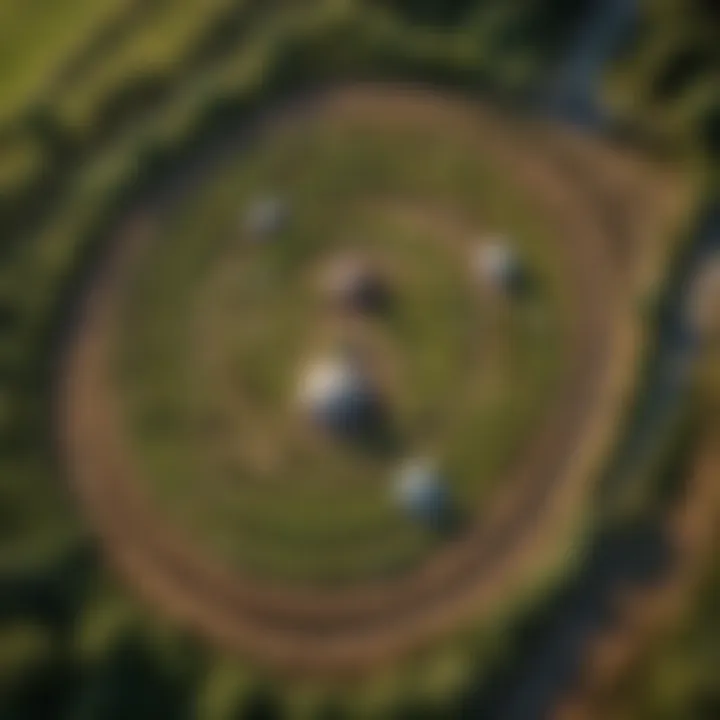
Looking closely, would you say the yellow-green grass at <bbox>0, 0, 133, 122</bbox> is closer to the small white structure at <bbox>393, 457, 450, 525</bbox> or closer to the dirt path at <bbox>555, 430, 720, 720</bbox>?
the small white structure at <bbox>393, 457, 450, 525</bbox>

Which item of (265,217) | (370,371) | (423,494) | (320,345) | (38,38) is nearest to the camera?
(423,494)

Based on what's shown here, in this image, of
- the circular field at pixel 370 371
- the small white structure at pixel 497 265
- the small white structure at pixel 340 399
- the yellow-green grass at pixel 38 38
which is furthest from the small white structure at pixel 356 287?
the yellow-green grass at pixel 38 38

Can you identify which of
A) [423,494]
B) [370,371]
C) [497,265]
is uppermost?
[497,265]

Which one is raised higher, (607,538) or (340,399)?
(340,399)

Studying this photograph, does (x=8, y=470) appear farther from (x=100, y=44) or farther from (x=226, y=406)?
(x=100, y=44)

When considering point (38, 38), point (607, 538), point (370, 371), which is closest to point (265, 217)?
point (370, 371)

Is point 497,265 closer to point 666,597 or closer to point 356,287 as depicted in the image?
point 356,287

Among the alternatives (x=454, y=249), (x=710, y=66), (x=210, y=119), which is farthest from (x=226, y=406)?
(x=710, y=66)
